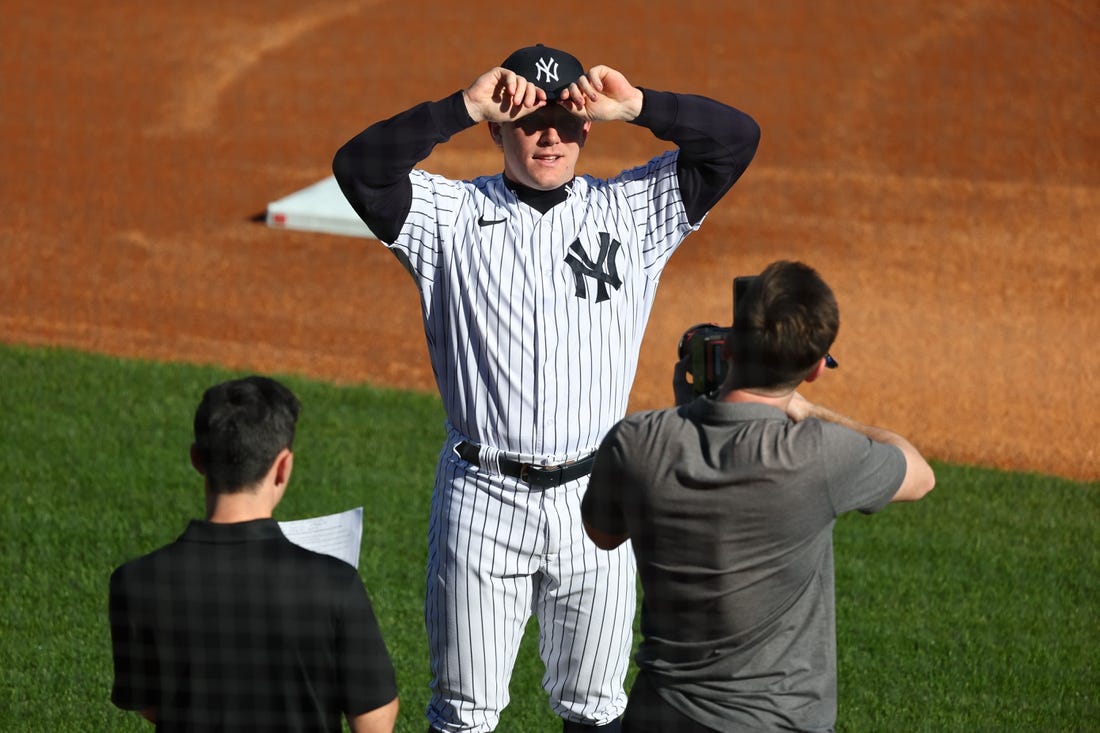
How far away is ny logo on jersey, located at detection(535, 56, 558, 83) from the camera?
3.36 m

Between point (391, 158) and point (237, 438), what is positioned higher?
point (391, 158)

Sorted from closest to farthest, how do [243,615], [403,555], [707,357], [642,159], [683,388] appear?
[243,615], [707,357], [683,388], [403,555], [642,159]

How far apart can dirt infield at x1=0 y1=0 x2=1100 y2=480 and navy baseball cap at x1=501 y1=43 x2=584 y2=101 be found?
206 inches

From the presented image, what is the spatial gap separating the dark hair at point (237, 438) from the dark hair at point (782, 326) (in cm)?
91

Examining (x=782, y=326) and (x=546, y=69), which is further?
(x=546, y=69)

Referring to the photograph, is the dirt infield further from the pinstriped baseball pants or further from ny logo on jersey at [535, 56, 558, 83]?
ny logo on jersey at [535, 56, 558, 83]

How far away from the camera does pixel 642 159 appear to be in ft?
42.1

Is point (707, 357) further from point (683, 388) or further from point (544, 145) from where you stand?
point (544, 145)

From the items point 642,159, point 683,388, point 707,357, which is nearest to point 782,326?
point 707,357

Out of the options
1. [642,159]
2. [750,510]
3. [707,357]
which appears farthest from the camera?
[642,159]

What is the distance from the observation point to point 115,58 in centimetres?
1587

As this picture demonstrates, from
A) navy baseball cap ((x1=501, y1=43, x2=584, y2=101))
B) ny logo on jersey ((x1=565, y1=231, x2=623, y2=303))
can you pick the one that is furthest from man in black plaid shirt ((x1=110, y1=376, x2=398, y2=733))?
navy baseball cap ((x1=501, y1=43, x2=584, y2=101))

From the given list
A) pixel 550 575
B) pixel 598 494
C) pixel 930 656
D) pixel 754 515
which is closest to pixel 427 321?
pixel 550 575

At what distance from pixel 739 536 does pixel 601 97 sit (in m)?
1.32
